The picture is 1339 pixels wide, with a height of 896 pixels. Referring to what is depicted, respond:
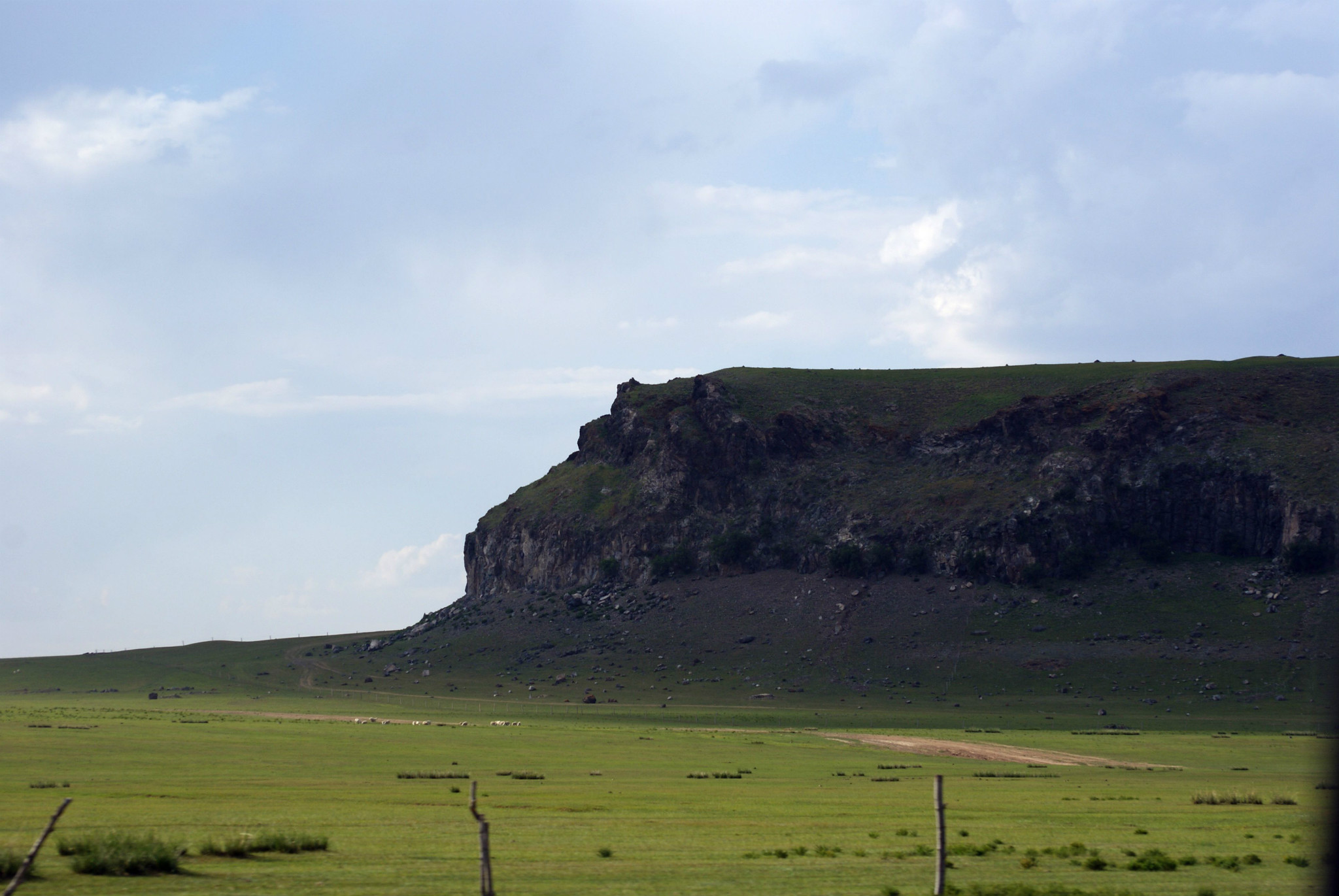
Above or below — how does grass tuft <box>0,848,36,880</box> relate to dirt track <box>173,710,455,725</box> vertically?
above

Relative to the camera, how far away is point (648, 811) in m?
42.2

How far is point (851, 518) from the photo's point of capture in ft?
631

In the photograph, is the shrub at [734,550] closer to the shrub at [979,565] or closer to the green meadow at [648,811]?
the shrub at [979,565]

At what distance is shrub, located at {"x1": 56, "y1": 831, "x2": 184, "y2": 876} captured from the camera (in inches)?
990

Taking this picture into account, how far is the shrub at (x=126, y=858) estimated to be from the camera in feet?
82.5

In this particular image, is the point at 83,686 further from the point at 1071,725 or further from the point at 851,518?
the point at 1071,725

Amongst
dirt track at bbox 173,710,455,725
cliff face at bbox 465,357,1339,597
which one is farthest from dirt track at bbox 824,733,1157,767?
cliff face at bbox 465,357,1339,597

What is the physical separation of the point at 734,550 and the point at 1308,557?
86426 mm

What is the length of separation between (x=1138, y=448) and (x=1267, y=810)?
151 m

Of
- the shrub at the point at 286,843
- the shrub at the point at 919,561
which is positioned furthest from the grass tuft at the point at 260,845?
the shrub at the point at 919,561

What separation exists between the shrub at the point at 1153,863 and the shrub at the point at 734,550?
6534 inches

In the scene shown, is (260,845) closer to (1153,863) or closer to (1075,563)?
(1153,863)

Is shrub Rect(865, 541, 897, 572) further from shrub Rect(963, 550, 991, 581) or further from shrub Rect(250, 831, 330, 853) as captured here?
shrub Rect(250, 831, 330, 853)

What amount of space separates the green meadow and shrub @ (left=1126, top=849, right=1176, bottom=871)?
0.35 metres
